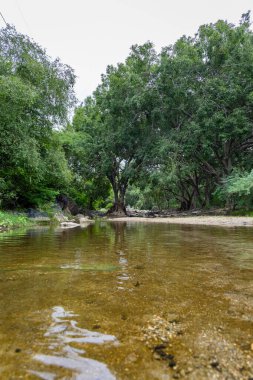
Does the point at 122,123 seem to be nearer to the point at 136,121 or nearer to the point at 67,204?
the point at 136,121

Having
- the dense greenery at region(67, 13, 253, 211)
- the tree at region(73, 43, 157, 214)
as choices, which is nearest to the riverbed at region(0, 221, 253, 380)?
the dense greenery at region(67, 13, 253, 211)

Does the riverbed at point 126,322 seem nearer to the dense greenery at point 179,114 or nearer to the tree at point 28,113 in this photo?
the tree at point 28,113

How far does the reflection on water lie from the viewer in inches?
46.2

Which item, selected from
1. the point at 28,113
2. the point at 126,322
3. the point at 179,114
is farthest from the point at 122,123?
the point at 126,322

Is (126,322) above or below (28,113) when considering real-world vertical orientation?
below

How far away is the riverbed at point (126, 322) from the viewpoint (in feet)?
4.04

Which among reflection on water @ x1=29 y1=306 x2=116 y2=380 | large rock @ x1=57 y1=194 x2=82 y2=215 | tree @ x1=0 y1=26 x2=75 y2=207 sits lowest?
reflection on water @ x1=29 y1=306 x2=116 y2=380

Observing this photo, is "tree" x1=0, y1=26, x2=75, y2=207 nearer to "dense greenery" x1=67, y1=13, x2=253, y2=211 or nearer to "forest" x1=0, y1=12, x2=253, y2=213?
"forest" x1=0, y1=12, x2=253, y2=213

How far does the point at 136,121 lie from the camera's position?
87.2 ft

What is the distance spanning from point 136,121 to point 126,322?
26041 mm

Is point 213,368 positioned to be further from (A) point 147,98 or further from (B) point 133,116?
(B) point 133,116

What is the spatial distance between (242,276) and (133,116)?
24720 mm

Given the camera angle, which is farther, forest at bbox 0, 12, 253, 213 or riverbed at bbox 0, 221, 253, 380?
forest at bbox 0, 12, 253, 213

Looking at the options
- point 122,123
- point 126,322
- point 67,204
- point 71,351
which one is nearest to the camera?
point 71,351
